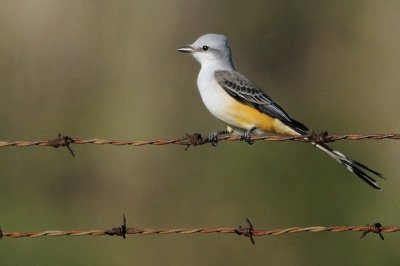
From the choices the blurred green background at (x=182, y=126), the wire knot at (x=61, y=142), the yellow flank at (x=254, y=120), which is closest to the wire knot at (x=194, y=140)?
the wire knot at (x=61, y=142)

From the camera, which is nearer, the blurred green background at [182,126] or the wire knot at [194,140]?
the wire knot at [194,140]

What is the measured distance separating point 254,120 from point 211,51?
1.02 meters

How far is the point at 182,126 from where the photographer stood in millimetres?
15742

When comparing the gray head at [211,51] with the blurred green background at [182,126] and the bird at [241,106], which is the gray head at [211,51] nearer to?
the bird at [241,106]

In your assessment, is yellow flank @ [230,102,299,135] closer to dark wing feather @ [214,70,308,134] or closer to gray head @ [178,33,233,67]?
dark wing feather @ [214,70,308,134]

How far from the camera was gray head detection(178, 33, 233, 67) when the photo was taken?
1040cm

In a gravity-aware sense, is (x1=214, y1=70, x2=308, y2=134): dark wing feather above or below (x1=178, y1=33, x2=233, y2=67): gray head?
below

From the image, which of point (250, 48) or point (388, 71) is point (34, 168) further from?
point (388, 71)

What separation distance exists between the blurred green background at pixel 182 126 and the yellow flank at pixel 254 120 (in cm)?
333

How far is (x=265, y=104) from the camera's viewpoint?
979 cm

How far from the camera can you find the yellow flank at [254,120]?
31.7 feet

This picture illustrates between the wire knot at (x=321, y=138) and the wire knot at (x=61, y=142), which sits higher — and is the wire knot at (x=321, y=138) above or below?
below

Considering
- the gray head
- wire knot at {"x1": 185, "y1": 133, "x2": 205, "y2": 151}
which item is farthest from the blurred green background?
wire knot at {"x1": 185, "y1": 133, "x2": 205, "y2": 151}

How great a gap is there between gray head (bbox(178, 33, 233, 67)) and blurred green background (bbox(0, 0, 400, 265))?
9.86 feet
